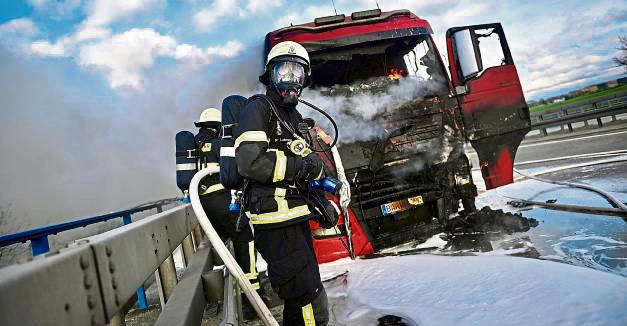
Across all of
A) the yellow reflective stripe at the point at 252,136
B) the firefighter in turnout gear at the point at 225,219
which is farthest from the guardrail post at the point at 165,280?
the yellow reflective stripe at the point at 252,136

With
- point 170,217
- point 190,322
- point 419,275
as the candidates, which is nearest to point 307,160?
point 170,217

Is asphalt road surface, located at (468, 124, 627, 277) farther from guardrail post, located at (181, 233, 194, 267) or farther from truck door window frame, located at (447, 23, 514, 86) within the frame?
guardrail post, located at (181, 233, 194, 267)

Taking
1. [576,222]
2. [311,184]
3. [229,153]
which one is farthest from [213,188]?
[576,222]

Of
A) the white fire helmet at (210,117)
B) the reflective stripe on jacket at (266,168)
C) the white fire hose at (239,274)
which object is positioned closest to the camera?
the white fire hose at (239,274)

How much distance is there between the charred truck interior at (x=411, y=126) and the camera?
427cm

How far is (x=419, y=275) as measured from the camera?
3336 millimetres

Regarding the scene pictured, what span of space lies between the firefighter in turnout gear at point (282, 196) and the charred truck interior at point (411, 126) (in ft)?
5.99

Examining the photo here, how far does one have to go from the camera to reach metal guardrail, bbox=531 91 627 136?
14.5m

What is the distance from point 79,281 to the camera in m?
0.86

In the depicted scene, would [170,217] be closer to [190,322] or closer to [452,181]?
[190,322]

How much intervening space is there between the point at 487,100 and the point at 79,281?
4.69m

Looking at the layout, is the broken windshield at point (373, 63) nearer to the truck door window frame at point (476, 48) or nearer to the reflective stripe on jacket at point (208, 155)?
the truck door window frame at point (476, 48)

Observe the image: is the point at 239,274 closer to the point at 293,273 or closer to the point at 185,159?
the point at 293,273

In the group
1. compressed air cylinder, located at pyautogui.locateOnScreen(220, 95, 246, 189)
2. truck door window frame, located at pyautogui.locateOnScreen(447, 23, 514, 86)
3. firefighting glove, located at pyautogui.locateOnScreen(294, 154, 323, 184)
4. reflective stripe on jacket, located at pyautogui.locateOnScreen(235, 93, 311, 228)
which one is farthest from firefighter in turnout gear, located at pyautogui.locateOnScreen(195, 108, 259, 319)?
truck door window frame, located at pyautogui.locateOnScreen(447, 23, 514, 86)
